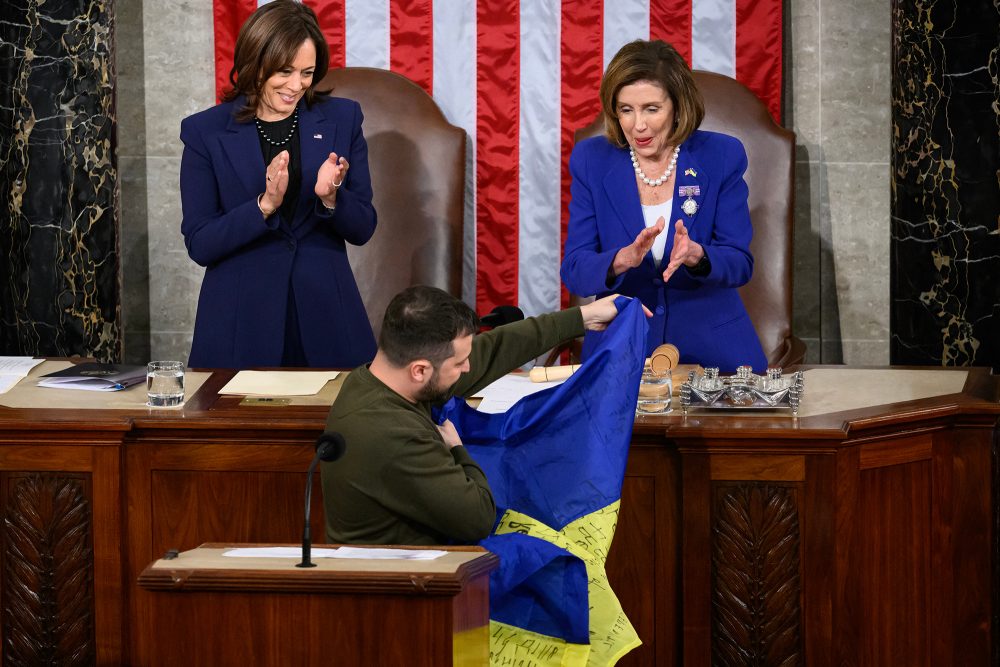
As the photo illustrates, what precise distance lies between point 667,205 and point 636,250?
432 mm

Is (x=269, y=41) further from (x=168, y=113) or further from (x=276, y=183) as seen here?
(x=168, y=113)

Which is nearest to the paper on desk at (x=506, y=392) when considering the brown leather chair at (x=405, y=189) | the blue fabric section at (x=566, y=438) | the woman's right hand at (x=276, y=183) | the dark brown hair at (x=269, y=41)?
the blue fabric section at (x=566, y=438)

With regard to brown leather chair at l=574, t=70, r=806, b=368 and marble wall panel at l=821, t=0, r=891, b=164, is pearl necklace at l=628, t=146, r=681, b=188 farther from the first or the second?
marble wall panel at l=821, t=0, r=891, b=164

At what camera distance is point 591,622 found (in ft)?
9.87

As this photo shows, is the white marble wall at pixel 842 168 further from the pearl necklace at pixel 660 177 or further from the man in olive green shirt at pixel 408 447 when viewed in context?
the man in olive green shirt at pixel 408 447

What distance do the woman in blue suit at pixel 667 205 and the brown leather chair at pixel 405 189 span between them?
1288mm

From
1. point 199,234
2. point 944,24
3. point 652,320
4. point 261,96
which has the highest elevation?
point 944,24

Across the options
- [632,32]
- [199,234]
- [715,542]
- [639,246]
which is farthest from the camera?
[632,32]

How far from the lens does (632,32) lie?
5.78 m

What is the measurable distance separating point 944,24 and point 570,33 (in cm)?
151

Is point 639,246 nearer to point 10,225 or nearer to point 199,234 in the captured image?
point 199,234

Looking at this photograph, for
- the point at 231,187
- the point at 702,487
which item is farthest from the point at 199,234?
the point at 702,487

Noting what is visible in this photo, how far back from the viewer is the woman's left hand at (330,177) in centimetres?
414

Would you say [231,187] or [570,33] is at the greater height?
[570,33]
